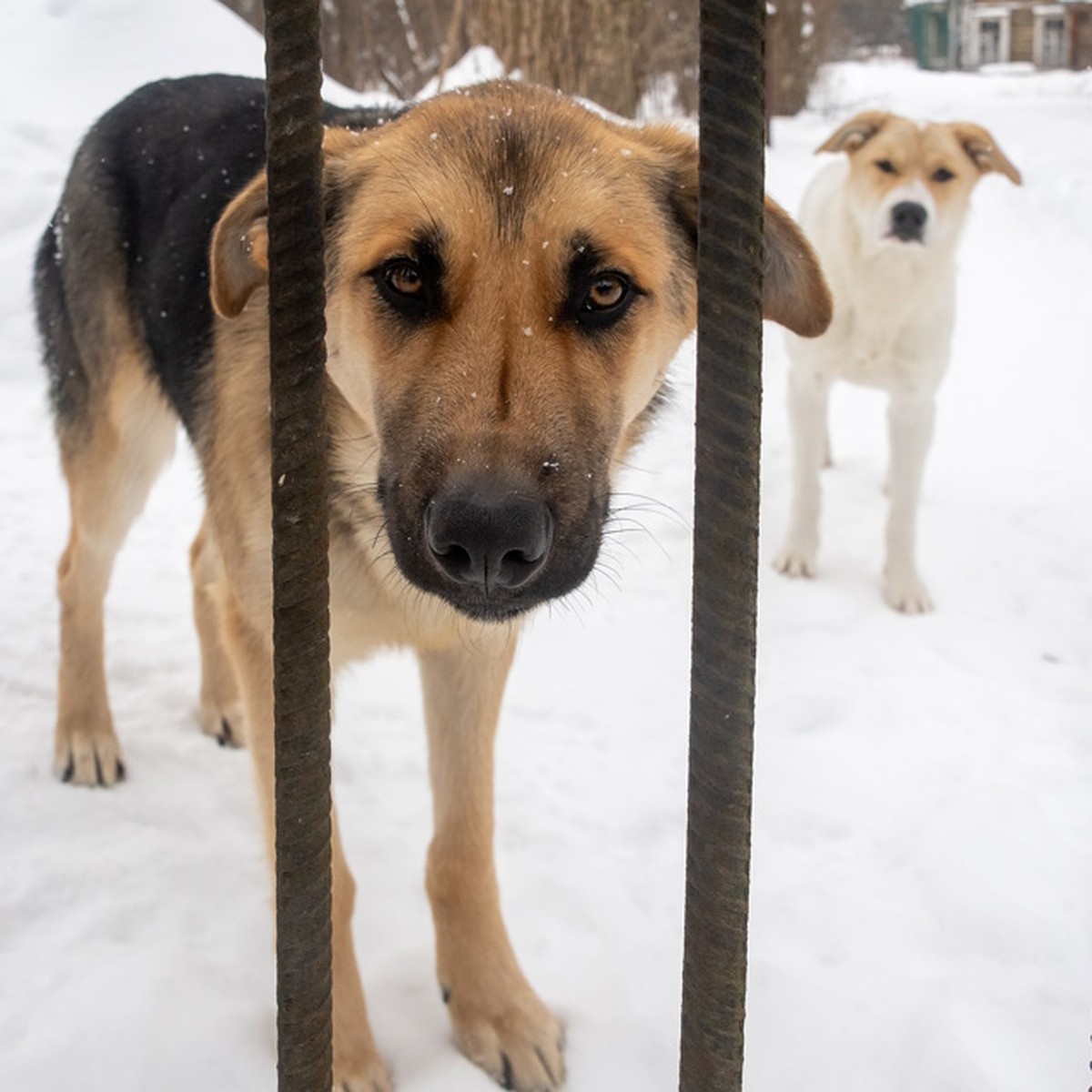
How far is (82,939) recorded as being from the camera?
258cm

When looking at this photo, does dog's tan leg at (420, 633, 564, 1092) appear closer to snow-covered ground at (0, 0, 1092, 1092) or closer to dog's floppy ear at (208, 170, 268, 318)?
snow-covered ground at (0, 0, 1092, 1092)

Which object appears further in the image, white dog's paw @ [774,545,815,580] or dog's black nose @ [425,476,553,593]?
white dog's paw @ [774,545,815,580]

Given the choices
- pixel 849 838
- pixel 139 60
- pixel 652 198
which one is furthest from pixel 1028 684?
pixel 139 60

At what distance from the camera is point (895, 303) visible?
504 cm

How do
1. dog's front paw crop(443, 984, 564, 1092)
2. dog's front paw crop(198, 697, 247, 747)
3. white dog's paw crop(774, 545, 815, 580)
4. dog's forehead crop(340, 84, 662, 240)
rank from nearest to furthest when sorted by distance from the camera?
dog's forehead crop(340, 84, 662, 240), dog's front paw crop(443, 984, 564, 1092), dog's front paw crop(198, 697, 247, 747), white dog's paw crop(774, 545, 815, 580)

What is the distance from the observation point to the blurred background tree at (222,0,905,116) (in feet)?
27.2

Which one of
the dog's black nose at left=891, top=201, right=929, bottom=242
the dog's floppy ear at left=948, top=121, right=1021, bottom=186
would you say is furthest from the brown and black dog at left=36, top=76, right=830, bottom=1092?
the dog's floppy ear at left=948, top=121, right=1021, bottom=186

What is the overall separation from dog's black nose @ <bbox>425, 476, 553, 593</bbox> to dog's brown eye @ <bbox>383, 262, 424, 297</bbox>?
0.47 m

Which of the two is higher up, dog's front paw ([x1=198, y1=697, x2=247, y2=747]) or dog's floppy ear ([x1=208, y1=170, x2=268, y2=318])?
dog's floppy ear ([x1=208, y1=170, x2=268, y2=318])

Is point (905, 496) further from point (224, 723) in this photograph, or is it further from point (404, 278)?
point (404, 278)

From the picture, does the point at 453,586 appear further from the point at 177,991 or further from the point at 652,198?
the point at 177,991

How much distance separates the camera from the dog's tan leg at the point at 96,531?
3258 mm

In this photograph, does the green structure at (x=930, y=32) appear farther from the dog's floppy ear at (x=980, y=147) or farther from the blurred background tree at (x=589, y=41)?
the dog's floppy ear at (x=980, y=147)

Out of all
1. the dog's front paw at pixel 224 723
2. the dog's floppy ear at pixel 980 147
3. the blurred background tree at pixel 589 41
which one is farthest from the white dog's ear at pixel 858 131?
the dog's front paw at pixel 224 723
